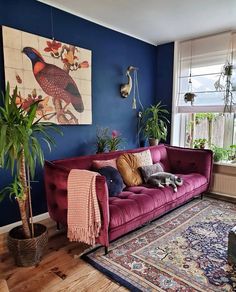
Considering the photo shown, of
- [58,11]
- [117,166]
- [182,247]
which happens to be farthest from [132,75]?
[182,247]

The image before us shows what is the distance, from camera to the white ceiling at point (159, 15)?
276 cm

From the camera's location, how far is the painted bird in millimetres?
2707

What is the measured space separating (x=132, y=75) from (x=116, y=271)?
3099 mm

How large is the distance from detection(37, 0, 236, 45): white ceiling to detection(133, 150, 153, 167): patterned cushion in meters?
1.85

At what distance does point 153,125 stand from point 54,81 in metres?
1.90

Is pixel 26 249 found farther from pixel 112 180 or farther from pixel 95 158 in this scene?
pixel 95 158

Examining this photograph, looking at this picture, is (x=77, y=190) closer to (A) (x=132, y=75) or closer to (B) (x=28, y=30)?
(B) (x=28, y=30)

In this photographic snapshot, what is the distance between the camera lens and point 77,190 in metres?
2.15

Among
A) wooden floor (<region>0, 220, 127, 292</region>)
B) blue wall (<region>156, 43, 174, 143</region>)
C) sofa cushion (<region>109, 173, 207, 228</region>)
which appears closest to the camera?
wooden floor (<region>0, 220, 127, 292</region>)

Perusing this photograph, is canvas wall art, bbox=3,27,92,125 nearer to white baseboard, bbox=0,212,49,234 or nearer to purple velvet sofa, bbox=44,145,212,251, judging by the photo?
purple velvet sofa, bbox=44,145,212,251

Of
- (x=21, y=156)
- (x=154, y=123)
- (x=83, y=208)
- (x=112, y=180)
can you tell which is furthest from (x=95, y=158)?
(x=154, y=123)

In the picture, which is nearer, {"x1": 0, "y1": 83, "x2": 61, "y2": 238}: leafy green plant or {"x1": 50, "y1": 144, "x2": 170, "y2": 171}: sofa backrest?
{"x1": 0, "y1": 83, "x2": 61, "y2": 238}: leafy green plant

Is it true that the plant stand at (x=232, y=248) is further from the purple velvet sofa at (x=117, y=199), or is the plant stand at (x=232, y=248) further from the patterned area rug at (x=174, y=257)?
the purple velvet sofa at (x=117, y=199)

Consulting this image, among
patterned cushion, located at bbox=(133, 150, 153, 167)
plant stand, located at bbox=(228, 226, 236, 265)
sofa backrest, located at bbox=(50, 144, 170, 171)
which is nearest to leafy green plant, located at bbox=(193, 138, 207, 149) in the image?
sofa backrest, located at bbox=(50, 144, 170, 171)
